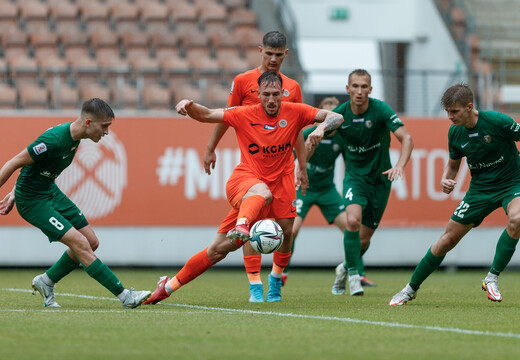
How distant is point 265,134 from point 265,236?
3.54ft

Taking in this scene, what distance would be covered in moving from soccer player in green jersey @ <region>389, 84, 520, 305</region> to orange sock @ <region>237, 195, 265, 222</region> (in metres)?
1.69

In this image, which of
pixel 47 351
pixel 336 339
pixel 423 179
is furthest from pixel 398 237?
pixel 47 351

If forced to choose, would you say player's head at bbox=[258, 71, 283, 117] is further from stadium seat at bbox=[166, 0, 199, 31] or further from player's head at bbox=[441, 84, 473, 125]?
stadium seat at bbox=[166, 0, 199, 31]

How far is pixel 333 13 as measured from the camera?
22625 mm

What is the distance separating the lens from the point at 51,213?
8266mm

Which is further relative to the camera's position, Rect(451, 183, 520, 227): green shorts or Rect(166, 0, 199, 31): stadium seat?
Rect(166, 0, 199, 31): stadium seat

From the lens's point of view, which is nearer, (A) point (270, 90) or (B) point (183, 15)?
(A) point (270, 90)

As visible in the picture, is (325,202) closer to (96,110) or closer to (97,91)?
(96,110)

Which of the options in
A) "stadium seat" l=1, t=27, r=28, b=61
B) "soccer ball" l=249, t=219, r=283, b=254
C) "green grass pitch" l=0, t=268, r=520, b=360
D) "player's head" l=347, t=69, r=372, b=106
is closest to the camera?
"green grass pitch" l=0, t=268, r=520, b=360

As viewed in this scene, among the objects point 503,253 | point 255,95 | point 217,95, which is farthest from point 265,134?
point 217,95

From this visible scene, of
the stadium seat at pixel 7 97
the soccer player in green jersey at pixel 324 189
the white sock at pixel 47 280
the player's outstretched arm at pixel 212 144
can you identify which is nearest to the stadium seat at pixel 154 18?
the stadium seat at pixel 7 97

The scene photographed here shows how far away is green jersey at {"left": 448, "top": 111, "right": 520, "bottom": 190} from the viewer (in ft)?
28.1

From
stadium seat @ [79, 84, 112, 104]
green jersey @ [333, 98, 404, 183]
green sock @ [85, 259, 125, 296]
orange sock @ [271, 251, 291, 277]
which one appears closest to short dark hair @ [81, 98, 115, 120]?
green sock @ [85, 259, 125, 296]

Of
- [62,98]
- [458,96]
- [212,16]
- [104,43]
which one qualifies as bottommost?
[62,98]
